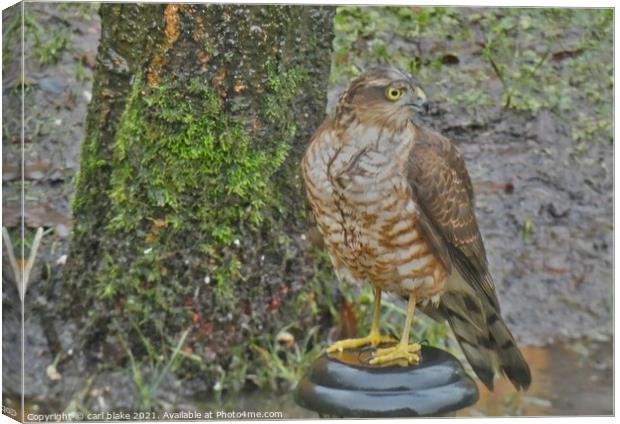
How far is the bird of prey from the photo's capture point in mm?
3961

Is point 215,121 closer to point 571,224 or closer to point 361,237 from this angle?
point 361,237

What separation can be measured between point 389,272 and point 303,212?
0.60m

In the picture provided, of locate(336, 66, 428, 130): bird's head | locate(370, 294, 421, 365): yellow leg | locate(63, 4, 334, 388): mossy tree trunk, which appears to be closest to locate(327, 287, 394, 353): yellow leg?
locate(370, 294, 421, 365): yellow leg

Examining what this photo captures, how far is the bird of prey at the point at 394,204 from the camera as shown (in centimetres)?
396

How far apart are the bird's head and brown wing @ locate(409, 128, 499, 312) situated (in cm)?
17

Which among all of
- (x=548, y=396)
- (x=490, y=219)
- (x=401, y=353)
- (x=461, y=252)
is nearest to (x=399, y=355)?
(x=401, y=353)

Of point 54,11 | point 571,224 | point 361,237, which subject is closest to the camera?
point 361,237

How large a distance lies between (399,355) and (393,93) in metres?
0.84

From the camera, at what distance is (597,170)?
478cm

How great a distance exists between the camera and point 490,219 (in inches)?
198

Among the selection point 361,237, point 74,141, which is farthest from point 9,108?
point 361,237

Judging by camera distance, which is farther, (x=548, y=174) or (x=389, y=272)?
(x=548, y=174)

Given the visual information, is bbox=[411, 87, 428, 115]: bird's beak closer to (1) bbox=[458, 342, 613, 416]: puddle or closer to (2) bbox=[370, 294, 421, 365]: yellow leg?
(2) bbox=[370, 294, 421, 365]: yellow leg

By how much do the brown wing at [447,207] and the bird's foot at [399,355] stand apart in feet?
1.03
